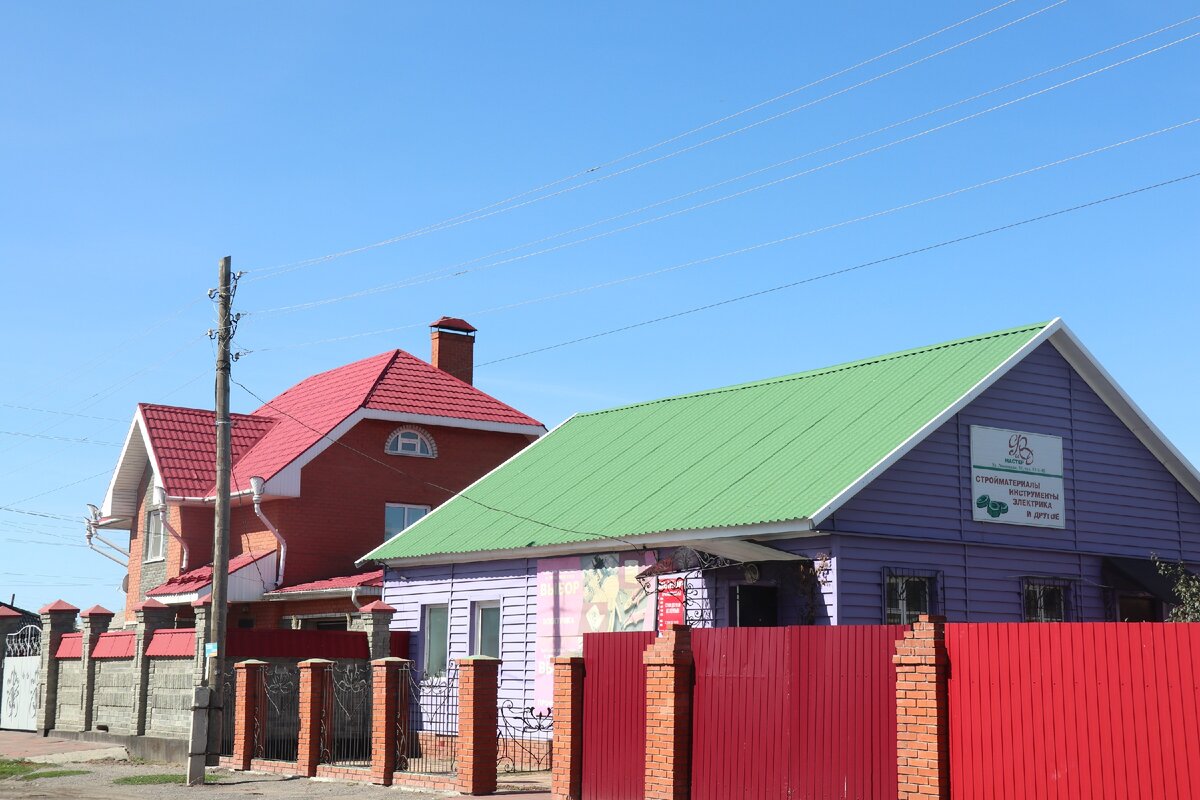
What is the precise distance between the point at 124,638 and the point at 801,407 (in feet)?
48.7

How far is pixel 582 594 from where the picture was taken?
76.7ft

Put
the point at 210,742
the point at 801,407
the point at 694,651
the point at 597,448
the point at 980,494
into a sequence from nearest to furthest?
the point at 694,651 < the point at 980,494 < the point at 210,742 < the point at 801,407 < the point at 597,448

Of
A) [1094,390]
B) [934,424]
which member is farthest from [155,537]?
[1094,390]

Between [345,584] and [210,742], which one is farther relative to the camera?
[345,584]

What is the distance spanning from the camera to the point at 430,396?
3569 centimetres

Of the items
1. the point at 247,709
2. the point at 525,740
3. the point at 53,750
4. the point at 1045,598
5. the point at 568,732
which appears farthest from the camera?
the point at 53,750

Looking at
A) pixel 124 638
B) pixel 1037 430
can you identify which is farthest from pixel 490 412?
Answer: pixel 1037 430

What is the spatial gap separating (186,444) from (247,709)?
539 inches

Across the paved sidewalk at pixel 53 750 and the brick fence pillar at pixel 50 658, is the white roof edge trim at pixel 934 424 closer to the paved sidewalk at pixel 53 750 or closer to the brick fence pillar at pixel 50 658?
the paved sidewalk at pixel 53 750

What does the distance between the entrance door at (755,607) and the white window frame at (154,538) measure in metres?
19.8

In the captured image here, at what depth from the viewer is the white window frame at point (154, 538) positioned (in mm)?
36281

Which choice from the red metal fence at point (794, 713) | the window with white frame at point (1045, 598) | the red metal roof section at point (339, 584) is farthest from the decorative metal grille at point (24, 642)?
the red metal fence at point (794, 713)

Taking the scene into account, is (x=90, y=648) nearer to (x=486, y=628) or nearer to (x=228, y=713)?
(x=228, y=713)

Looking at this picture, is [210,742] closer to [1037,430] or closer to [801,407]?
[801,407]
